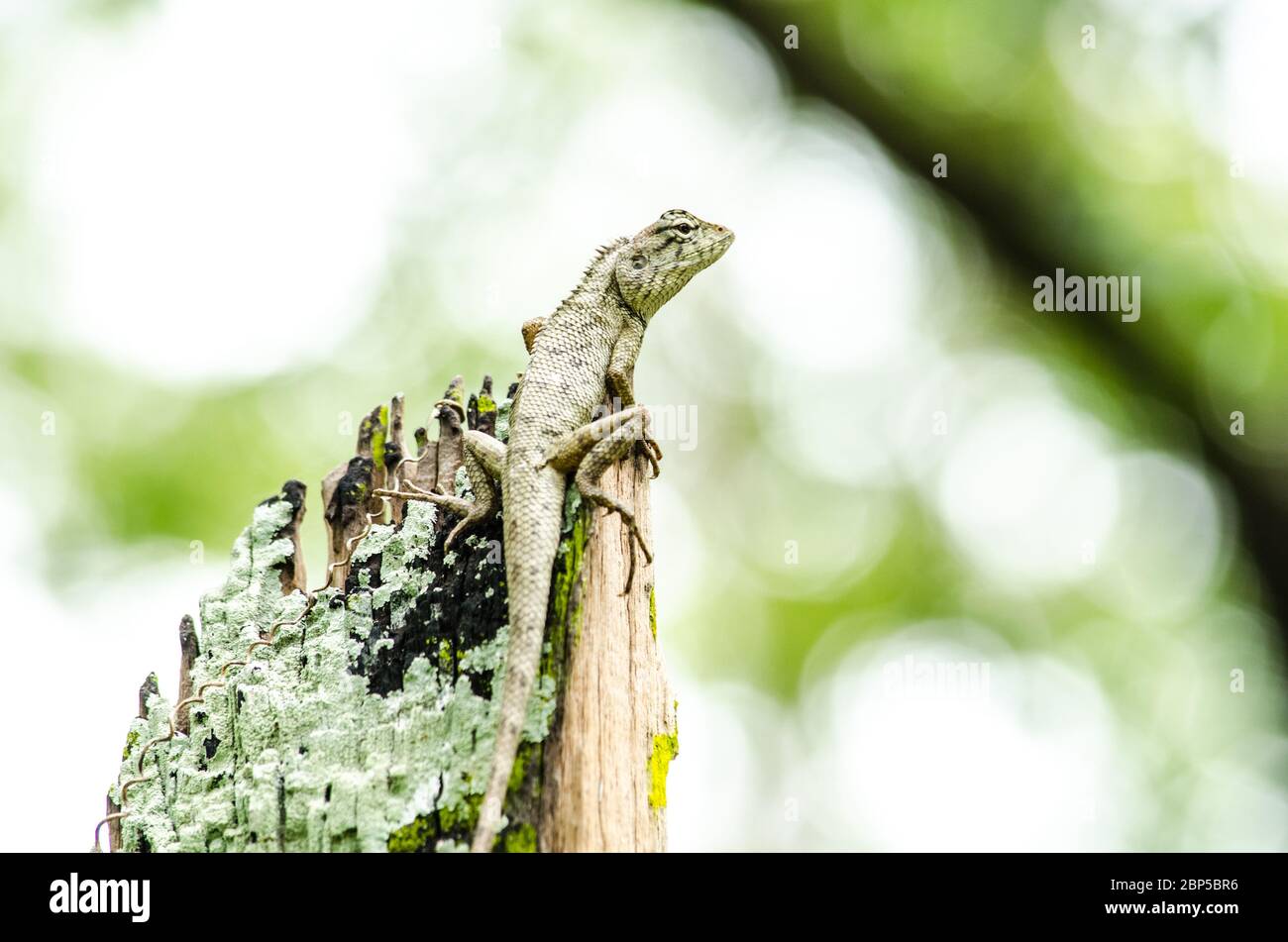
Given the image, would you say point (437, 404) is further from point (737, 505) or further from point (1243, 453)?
point (737, 505)

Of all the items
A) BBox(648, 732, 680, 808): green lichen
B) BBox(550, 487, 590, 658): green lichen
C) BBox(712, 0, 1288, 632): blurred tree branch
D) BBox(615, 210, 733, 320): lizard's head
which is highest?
BBox(712, 0, 1288, 632): blurred tree branch

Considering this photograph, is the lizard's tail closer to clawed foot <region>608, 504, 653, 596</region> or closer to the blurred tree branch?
clawed foot <region>608, 504, 653, 596</region>

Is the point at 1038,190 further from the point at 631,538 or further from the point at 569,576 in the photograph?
the point at 569,576

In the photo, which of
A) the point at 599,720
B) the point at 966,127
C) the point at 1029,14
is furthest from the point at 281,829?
the point at 1029,14

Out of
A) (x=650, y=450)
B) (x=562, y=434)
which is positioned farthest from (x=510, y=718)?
(x=650, y=450)

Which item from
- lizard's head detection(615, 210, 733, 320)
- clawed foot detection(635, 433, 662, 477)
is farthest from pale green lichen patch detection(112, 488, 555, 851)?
lizard's head detection(615, 210, 733, 320)

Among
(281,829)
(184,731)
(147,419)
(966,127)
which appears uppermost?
(966,127)
